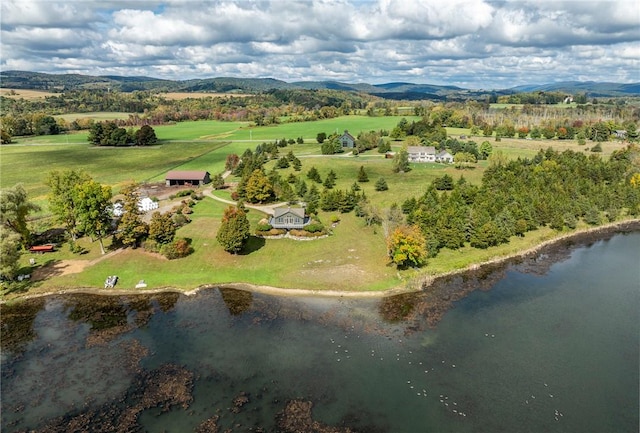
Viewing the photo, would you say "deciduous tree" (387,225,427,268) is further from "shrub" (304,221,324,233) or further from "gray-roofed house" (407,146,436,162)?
"gray-roofed house" (407,146,436,162)

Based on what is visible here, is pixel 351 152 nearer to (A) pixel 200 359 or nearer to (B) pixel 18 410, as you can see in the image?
(A) pixel 200 359

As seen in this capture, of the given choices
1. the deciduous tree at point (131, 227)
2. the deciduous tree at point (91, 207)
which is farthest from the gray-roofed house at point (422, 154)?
the deciduous tree at point (91, 207)

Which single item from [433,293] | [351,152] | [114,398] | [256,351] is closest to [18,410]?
[114,398]

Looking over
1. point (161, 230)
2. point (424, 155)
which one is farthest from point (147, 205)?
point (424, 155)

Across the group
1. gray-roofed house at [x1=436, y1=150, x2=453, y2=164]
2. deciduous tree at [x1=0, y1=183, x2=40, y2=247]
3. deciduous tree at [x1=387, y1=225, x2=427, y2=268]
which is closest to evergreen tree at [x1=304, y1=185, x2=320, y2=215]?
deciduous tree at [x1=387, y1=225, x2=427, y2=268]

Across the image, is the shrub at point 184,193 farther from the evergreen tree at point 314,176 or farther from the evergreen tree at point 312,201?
the evergreen tree at point 314,176

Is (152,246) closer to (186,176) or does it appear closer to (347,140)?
(186,176)
